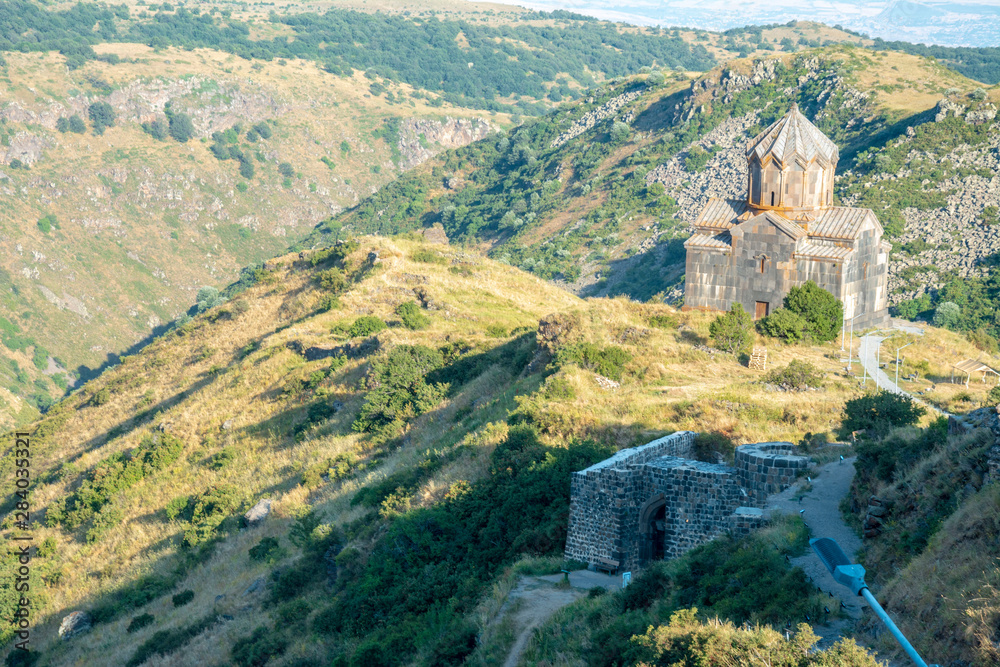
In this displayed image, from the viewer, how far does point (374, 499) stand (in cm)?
2605

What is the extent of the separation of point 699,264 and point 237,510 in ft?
69.4

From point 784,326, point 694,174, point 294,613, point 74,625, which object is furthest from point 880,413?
point 694,174

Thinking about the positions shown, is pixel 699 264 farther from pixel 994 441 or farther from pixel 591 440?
pixel 994 441

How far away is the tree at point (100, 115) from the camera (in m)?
175

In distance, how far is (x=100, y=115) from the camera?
176 m

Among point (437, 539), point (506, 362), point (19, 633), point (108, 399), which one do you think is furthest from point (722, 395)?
point (108, 399)

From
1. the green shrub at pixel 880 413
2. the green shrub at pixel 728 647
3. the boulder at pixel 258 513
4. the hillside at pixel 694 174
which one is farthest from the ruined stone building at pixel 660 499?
the hillside at pixel 694 174

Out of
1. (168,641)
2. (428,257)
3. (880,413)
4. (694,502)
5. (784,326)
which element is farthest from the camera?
(428,257)

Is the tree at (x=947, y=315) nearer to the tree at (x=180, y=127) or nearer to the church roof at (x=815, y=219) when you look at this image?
the church roof at (x=815, y=219)

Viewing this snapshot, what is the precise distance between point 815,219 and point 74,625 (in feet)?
103

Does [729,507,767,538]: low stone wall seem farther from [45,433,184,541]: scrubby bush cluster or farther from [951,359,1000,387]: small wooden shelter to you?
[45,433,184,541]: scrubby bush cluster

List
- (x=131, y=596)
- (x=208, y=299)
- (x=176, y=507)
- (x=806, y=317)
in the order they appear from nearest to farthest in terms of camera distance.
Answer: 1. (x=131, y=596)
2. (x=806, y=317)
3. (x=176, y=507)
4. (x=208, y=299)

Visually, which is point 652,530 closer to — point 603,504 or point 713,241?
point 603,504

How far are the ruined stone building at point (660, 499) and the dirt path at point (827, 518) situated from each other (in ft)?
1.46
